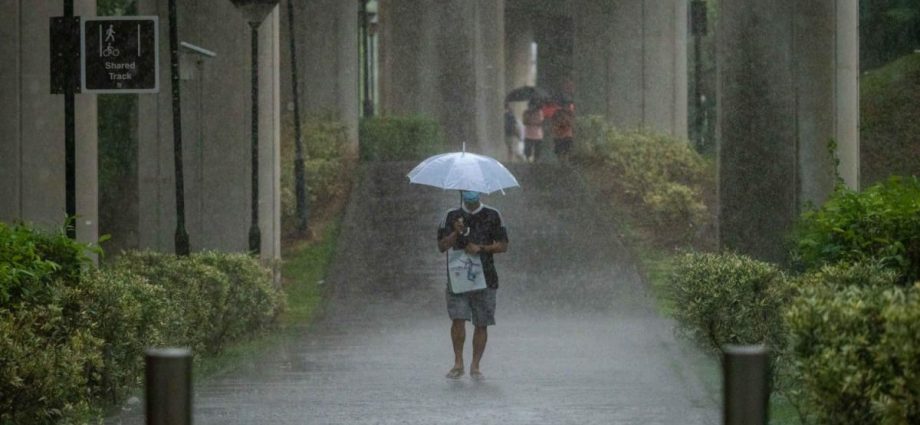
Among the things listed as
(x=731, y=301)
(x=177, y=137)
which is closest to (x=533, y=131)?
(x=177, y=137)

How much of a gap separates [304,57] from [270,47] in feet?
47.8

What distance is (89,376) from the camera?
1119 centimetres

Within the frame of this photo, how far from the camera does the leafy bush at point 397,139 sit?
3741cm

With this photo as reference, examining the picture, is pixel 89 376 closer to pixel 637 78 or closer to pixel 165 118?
pixel 165 118

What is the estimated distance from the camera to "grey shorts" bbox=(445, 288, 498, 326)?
45.0ft

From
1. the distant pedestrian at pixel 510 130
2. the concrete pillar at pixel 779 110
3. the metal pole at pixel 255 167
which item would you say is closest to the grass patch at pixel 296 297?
the metal pole at pixel 255 167

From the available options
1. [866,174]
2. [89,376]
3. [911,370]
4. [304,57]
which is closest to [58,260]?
[89,376]

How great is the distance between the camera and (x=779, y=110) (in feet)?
56.0

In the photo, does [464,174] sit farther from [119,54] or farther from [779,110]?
[779,110]

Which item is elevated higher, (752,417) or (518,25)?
(518,25)

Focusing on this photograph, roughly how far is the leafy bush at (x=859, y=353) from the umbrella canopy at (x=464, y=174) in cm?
524

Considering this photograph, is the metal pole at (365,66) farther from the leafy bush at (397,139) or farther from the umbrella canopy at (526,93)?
the leafy bush at (397,139)

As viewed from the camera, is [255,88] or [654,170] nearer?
[255,88]

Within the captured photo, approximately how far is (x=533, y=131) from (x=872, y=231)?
3390 cm
